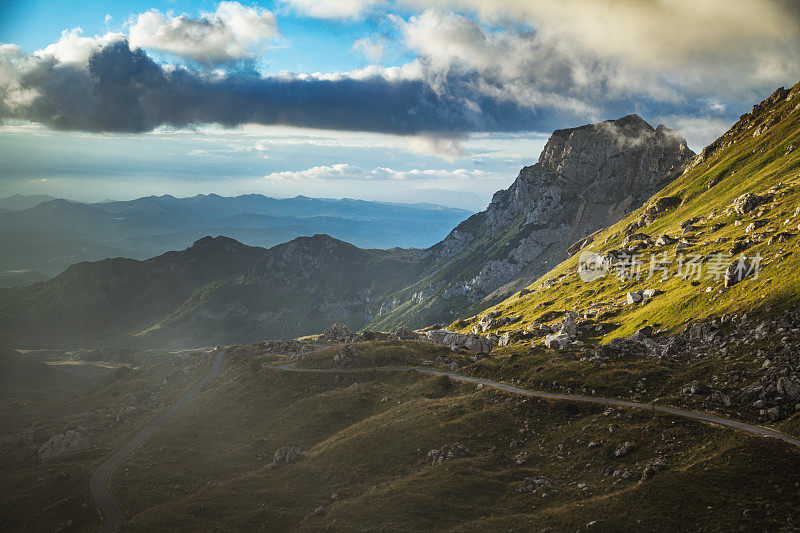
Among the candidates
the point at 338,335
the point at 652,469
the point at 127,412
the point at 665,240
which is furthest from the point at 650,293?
the point at 127,412

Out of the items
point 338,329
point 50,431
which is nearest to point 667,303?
point 338,329

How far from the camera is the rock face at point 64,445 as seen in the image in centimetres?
10069

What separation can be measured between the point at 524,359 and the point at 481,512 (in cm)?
5431

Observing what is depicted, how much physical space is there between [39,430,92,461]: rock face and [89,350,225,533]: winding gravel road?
466 inches

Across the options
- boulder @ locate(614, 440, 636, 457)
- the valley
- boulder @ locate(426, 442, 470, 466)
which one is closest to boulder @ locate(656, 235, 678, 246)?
the valley

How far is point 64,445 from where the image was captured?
4040 inches

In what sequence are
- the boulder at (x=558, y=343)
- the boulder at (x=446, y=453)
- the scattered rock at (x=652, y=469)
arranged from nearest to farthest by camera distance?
the scattered rock at (x=652, y=469) → the boulder at (x=446, y=453) → the boulder at (x=558, y=343)

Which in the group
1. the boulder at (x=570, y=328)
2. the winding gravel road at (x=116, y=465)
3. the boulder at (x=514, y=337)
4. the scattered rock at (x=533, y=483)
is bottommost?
the winding gravel road at (x=116, y=465)

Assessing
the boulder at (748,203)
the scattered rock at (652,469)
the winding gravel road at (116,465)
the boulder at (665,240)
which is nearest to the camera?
the scattered rock at (652,469)

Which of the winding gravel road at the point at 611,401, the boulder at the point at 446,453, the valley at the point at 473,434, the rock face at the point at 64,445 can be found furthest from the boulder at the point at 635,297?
the rock face at the point at 64,445

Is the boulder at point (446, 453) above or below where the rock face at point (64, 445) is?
above

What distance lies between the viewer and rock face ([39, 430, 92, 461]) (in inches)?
3964

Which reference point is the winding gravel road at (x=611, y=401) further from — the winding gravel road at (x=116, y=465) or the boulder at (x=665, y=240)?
the boulder at (x=665, y=240)

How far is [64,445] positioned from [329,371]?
64.0 meters
